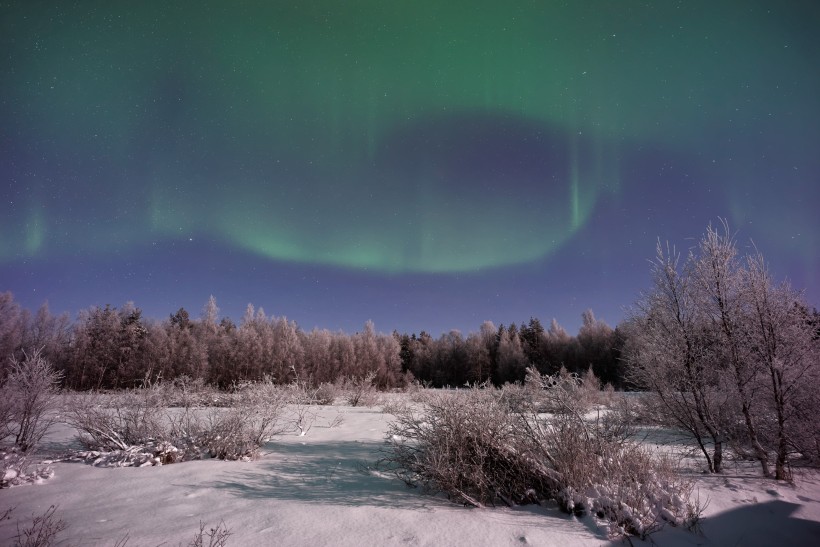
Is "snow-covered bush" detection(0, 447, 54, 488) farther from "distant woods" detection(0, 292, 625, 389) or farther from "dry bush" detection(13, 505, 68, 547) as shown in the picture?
"distant woods" detection(0, 292, 625, 389)

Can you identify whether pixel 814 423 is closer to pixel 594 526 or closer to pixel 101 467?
pixel 594 526

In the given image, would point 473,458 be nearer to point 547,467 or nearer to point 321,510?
point 547,467

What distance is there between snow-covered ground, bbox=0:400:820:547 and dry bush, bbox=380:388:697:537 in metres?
0.23

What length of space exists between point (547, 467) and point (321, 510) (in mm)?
2842

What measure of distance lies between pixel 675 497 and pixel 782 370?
373cm

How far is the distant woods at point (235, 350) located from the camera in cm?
3362

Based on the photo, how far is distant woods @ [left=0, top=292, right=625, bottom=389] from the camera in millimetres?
33625

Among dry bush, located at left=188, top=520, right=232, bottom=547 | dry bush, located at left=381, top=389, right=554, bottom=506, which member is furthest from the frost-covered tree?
dry bush, located at left=188, top=520, right=232, bottom=547

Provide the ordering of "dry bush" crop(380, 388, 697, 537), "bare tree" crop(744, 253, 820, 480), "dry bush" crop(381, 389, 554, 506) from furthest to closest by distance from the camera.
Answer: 1. "bare tree" crop(744, 253, 820, 480)
2. "dry bush" crop(381, 389, 554, 506)
3. "dry bush" crop(380, 388, 697, 537)

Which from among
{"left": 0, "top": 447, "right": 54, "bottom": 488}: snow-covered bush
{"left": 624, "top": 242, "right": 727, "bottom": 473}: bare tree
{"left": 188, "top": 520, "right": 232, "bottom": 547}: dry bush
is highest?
{"left": 624, "top": 242, "right": 727, "bottom": 473}: bare tree

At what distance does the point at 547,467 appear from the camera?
460 centimetres

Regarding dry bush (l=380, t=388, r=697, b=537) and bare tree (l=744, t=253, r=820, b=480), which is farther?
bare tree (l=744, t=253, r=820, b=480)

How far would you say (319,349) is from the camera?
43.9 m

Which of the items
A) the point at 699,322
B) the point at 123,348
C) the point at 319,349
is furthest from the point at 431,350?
the point at 699,322
